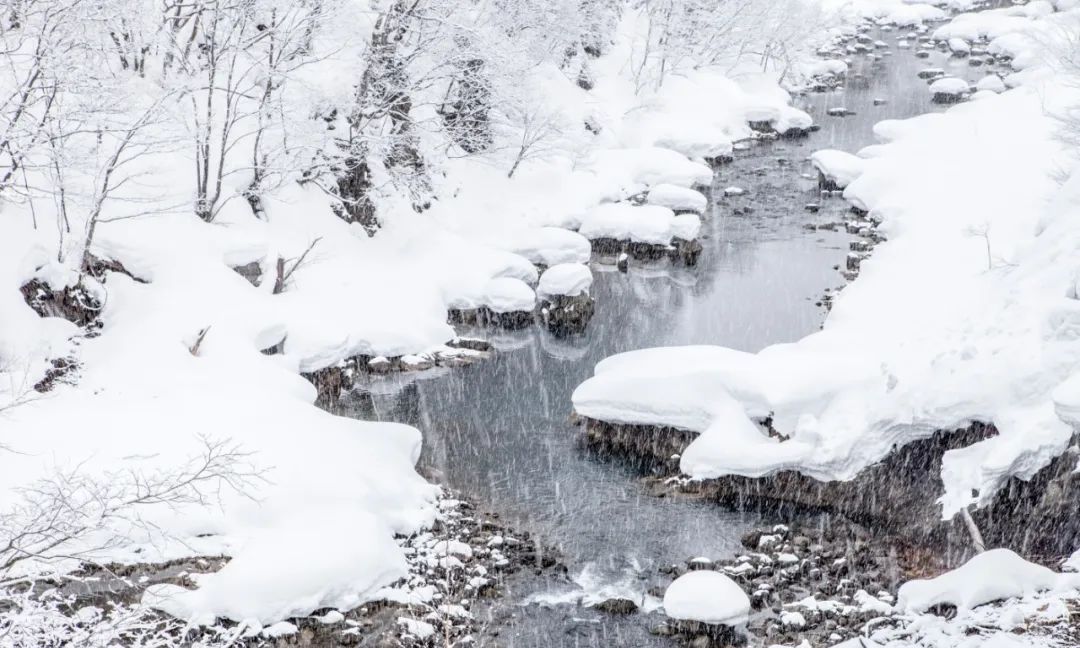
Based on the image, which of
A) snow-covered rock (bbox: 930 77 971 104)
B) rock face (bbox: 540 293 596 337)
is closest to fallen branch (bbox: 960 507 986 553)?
rock face (bbox: 540 293 596 337)

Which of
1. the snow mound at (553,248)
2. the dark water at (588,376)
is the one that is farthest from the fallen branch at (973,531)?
the snow mound at (553,248)

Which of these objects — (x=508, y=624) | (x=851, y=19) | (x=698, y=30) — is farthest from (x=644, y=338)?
(x=851, y=19)

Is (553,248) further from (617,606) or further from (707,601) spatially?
(707,601)

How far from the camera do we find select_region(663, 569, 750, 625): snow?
1085 centimetres

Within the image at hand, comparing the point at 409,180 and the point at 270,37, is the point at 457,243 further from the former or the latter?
the point at 270,37

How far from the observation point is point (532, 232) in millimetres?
24375

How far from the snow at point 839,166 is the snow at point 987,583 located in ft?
65.8

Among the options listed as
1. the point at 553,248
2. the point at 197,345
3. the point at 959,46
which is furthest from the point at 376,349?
the point at 959,46

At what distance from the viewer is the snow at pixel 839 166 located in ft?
94.7

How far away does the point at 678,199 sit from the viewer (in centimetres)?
2747

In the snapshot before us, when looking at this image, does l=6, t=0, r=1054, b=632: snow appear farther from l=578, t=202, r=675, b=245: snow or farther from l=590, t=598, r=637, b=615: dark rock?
l=590, t=598, r=637, b=615: dark rock

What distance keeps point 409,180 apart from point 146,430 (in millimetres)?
11495

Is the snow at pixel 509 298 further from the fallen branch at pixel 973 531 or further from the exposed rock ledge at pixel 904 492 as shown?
the fallen branch at pixel 973 531

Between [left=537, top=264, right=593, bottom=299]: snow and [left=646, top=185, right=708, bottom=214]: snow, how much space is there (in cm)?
711
